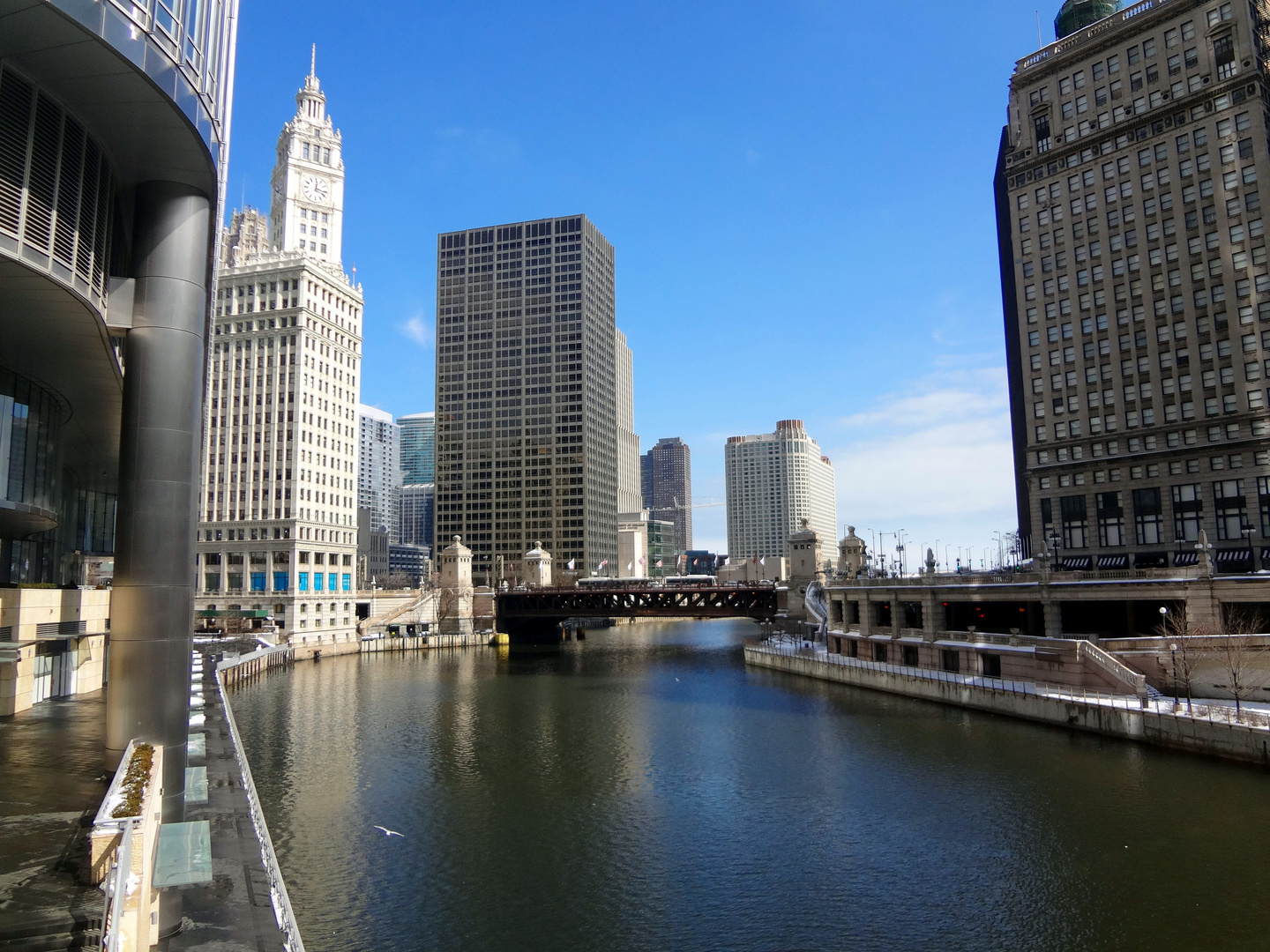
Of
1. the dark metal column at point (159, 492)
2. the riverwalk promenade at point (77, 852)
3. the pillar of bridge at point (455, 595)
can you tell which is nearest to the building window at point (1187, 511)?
the riverwalk promenade at point (77, 852)

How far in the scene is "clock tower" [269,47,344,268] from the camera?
159 metres

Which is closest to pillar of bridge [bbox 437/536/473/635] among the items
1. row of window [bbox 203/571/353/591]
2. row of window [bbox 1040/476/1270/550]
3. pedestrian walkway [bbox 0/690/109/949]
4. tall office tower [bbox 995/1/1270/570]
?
row of window [bbox 203/571/353/591]

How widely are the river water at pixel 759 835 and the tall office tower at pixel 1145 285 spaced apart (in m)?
44.9

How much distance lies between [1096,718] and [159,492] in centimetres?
5438

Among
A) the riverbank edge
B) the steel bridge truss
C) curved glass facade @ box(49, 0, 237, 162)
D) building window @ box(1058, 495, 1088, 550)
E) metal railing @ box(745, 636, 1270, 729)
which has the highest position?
curved glass facade @ box(49, 0, 237, 162)

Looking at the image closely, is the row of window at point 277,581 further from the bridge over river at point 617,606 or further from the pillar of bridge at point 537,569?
the pillar of bridge at point 537,569

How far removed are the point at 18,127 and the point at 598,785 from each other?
39.9m

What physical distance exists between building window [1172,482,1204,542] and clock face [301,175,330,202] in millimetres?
150062

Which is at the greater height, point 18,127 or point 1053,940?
point 18,127

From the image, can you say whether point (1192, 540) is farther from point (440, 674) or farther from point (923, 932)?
point (440, 674)

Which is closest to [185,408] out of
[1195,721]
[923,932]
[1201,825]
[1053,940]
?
[923,932]

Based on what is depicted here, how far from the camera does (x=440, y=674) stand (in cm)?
10481

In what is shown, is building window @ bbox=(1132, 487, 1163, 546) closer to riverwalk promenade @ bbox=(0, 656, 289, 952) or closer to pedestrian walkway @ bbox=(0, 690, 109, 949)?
riverwalk promenade @ bbox=(0, 656, 289, 952)

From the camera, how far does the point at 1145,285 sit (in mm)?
94812
